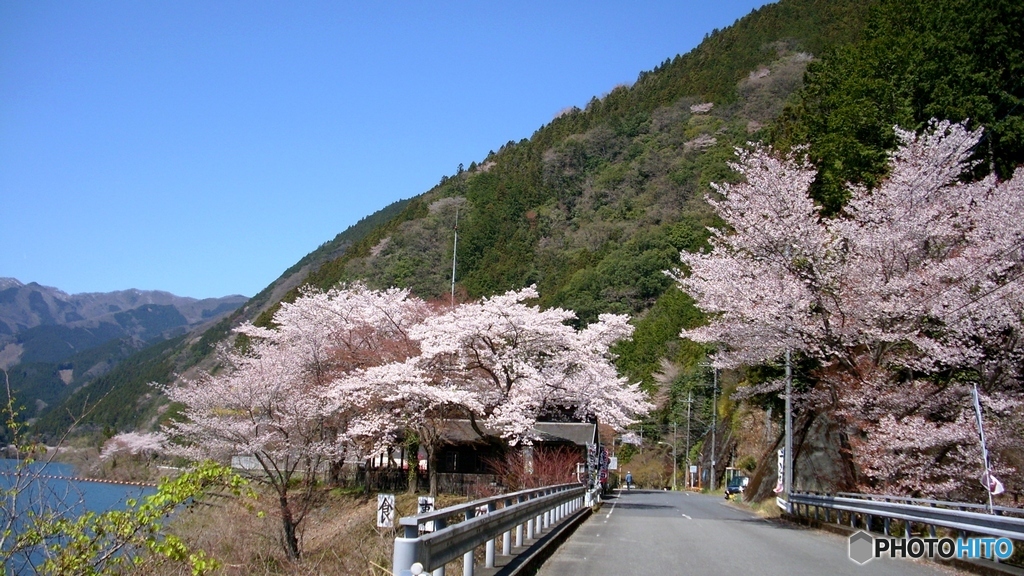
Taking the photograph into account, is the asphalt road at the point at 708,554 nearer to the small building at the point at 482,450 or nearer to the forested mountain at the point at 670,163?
the small building at the point at 482,450

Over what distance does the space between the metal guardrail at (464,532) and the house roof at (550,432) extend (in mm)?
21606

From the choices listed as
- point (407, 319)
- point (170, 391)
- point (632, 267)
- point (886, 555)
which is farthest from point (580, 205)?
point (886, 555)

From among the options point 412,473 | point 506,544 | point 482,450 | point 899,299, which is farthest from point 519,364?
point 506,544

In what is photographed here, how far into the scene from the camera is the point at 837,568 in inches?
393

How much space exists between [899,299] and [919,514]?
6947mm

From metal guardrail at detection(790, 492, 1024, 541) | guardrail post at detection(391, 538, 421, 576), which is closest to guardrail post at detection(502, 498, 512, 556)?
guardrail post at detection(391, 538, 421, 576)

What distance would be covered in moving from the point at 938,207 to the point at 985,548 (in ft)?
35.1

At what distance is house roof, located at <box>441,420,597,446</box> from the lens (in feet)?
113

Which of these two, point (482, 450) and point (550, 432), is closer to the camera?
point (482, 450)

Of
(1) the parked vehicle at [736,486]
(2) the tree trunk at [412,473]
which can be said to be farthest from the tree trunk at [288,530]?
(1) the parked vehicle at [736,486]

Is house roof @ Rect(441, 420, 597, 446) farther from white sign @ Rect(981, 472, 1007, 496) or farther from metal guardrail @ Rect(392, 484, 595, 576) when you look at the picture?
white sign @ Rect(981, 472, 1007, 496)

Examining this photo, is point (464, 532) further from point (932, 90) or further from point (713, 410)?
point (713, 410)

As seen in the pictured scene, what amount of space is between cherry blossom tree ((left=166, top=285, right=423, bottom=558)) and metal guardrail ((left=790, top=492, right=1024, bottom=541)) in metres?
15.2

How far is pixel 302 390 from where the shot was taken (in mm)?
30172
